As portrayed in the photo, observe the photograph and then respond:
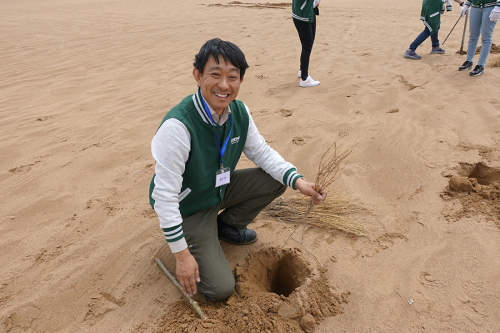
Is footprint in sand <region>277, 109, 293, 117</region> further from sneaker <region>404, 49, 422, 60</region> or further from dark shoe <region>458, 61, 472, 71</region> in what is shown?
sneaker <region>404, 49, 422, 60</region>

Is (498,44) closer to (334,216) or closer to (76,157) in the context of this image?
(334,216)

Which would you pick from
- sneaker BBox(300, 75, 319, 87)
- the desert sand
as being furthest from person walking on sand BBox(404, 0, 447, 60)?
sneaker BBox(300, 75, 319, 87)

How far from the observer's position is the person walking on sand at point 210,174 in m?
1.55

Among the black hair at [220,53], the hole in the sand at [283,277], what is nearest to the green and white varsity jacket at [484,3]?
the black hair at [220,53]

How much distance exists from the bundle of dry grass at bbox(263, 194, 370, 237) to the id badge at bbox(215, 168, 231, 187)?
0.65 metres

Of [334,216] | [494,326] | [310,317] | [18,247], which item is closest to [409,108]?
[334,216]

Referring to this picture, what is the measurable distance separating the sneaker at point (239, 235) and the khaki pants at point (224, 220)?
0.13 feet

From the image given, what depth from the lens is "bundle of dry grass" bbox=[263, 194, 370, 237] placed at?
7.27 feet

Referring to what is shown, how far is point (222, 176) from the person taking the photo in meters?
1.81

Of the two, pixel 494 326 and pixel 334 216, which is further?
pixel 334 216

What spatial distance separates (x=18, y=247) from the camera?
83.6 inches

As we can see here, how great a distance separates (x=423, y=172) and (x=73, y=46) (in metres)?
6.61

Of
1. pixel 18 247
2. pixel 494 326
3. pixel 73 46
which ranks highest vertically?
pixel 73 46

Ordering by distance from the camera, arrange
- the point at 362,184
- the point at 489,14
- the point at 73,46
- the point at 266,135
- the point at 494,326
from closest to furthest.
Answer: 1. the point at 494,326
2. the point at 362,184
3. the point at 266,135
4. the point at 489,14
5. the point at 73,46
